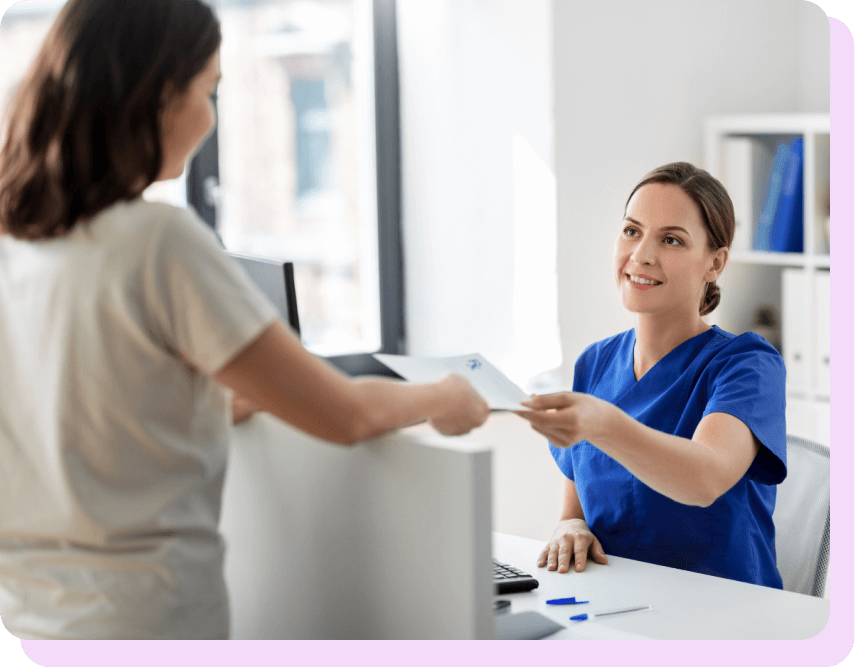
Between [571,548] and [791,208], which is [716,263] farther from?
[791,208]

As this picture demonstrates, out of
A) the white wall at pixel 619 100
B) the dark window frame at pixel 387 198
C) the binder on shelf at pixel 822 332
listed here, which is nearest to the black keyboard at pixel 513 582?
the white wall at pixel 619 100

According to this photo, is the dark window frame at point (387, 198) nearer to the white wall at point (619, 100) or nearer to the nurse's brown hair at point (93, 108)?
the white wall at point (619, 100)

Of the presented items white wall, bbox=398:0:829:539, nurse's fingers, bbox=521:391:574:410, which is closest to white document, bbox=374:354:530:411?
nurse's fingers, bbox=521:391:574:410

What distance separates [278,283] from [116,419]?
1.37ft

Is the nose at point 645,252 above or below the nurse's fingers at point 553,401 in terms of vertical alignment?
above

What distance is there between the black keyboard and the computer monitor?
0.45 m

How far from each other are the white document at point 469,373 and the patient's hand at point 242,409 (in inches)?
7.0

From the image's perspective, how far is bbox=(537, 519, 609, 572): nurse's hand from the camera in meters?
1.41

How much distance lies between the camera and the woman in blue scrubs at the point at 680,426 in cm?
131

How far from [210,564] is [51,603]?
15 centimetres

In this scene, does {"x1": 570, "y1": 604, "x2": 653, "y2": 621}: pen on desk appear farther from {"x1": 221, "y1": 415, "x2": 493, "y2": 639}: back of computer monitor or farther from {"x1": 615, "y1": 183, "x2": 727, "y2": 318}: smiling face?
{"x1": 615, "y1": 183, "x2": 727, "y2": 318}: smiling face

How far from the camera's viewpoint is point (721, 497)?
→ 4.68 ft

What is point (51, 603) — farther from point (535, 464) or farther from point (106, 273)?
point (535, 464)

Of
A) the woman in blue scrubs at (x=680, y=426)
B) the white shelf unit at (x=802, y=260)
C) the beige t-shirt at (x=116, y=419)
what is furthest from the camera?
the white shelf unit at (x=802, y=260)
